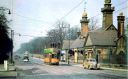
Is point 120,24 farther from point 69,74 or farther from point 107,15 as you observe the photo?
point 69,74

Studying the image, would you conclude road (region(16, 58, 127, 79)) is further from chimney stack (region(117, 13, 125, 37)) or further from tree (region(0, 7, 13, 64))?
chimney stack (region(117, 13, 125, 37))

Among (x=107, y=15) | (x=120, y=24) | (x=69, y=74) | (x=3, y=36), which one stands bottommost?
(x=69, y=74)

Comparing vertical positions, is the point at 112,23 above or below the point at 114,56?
above

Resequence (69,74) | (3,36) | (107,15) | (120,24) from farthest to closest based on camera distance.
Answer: (107,15) → (120,24) → (3,36) → (69,74)

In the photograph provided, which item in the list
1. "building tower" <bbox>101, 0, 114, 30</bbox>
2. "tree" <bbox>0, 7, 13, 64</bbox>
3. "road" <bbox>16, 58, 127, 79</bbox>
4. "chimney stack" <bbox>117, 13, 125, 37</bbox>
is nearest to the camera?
"road" <bbox>16, 58, 127, 79</bbox>

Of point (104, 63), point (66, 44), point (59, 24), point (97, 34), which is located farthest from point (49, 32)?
point (104, 63)

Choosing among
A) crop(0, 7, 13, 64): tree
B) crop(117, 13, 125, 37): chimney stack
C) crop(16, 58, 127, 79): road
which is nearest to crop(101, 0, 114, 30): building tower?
crop(117, 13, 125, 37): chimney stack

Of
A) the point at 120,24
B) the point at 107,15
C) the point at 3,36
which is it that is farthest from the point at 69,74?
the point at 107,15

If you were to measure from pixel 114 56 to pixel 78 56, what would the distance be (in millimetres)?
29098

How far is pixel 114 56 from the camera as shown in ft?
192

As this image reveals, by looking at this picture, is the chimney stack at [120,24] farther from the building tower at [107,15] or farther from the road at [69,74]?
the road at [69,74]

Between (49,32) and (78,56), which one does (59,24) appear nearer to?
(49,32)

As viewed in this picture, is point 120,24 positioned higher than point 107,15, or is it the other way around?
point 107,15

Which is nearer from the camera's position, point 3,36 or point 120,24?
point 3,36
